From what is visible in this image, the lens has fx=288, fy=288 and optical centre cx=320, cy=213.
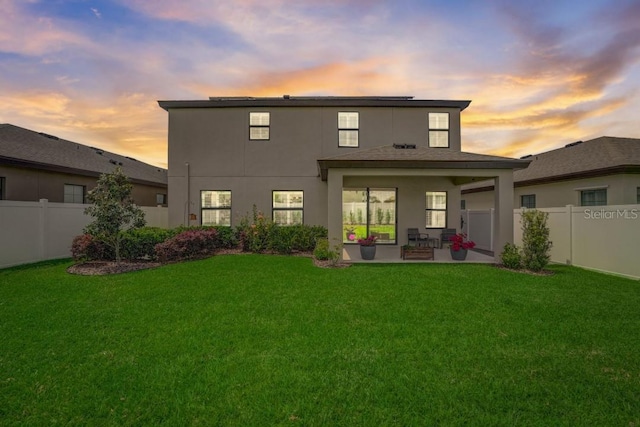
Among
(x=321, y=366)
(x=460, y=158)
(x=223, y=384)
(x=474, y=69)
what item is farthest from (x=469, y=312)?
(x=474, y=69)

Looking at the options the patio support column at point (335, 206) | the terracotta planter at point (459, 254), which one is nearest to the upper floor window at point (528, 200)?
the terracotta planter at point (459, 254)

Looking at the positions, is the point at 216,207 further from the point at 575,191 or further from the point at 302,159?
the point at 575,191

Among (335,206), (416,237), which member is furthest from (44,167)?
(416,237)

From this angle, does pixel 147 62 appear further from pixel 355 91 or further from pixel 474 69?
pixel 474 69

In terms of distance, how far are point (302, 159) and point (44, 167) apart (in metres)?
10.4

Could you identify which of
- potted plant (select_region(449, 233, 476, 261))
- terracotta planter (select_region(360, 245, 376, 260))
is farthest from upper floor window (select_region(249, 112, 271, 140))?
potted plant (select_region(449, 233, 476, 261))

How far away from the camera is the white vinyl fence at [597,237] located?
24.5 feet

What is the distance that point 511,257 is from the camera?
863 centimetres

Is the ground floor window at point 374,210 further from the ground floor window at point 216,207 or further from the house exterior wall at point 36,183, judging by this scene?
the house exterior wall at point 36,183

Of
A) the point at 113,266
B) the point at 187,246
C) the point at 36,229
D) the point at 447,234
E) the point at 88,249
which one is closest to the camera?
the point at 113,266

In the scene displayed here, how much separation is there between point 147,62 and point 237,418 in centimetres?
1304

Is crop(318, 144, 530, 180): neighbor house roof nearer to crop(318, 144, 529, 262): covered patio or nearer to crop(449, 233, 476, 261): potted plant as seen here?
crop(318, 144, 529, 262): covered patio

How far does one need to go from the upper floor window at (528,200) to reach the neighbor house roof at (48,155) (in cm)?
2174

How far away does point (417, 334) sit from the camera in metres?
4.13
